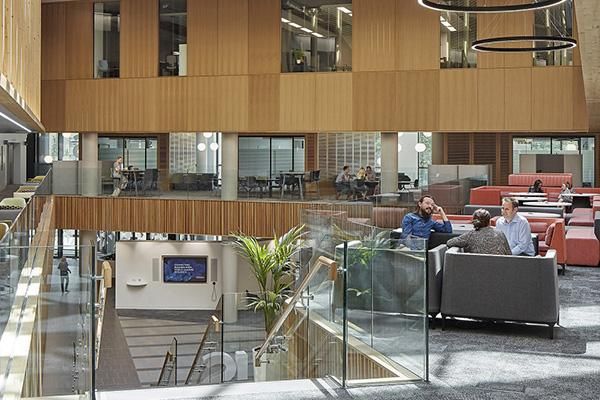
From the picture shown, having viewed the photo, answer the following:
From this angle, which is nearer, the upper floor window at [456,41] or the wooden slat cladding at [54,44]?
the upper floor window at [456,41]

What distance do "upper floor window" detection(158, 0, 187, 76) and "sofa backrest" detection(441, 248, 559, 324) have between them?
45.9 ft

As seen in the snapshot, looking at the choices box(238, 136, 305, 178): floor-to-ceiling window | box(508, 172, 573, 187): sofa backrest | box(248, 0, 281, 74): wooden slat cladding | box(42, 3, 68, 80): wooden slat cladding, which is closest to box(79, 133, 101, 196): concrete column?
box(42, 3, 68, 80): wooden slat cladding

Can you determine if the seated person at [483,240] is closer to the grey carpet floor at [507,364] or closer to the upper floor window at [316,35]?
the grey carpet floor at [507,364]

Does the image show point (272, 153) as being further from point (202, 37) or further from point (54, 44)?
point (54, 44)

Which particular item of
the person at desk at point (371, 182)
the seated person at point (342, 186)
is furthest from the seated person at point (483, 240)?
the seated person at point (342, 186)

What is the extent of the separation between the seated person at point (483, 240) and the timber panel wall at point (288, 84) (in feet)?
34.0

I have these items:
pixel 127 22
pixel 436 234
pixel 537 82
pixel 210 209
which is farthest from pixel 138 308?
pixel 436 234

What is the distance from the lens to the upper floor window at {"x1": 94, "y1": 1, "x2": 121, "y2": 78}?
68.2 ft

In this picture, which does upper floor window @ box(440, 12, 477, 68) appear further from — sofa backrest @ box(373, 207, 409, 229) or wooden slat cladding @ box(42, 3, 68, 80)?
wooden slat cladding @ box(42, 3, 68, 80)

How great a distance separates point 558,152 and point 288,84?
8.89 meters

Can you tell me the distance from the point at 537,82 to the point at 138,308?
1218 cm

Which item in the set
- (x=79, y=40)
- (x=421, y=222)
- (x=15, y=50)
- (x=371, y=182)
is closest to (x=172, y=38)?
(x=79, y=40)

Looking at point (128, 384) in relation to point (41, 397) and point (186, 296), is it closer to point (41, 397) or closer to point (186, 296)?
point (186, 296)

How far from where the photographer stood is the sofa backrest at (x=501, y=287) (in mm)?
6973
